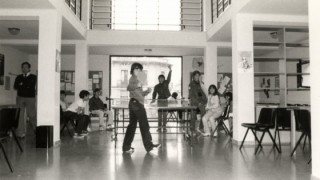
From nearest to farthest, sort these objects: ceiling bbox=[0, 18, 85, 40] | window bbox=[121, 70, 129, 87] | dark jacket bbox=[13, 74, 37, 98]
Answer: dark jacket bbox=[13, 74, 37, 98] < ceiling bbox=[0, 18, 85, 40] < window bbox=[121, 70, 129, 87]

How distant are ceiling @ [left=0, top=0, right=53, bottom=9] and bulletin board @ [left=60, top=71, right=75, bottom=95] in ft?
17.7

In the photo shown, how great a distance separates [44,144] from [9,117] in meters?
1.13

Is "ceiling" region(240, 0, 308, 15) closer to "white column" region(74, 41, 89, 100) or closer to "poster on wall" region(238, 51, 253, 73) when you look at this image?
"poster on wall" region(238, 51, 253, 73)

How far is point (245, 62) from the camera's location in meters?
5.67

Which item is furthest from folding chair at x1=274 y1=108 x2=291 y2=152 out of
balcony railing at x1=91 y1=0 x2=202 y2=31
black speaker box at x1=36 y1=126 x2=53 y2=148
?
balcony railing at x1=91 y1=0 x2=202 y2=31

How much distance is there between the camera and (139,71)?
477cm

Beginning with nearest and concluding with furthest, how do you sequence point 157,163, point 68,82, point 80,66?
point 157,163
point 80,66
point 68,82

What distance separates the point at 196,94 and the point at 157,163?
3357 mm

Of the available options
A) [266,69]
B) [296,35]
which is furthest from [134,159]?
[266,69]

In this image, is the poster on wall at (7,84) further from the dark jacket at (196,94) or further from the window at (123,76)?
the dark jacket at (196,94)

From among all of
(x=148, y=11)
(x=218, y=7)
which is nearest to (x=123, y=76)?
(x=148, y=11)

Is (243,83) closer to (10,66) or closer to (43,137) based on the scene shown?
(43,137)

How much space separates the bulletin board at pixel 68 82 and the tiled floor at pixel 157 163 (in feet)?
16.8

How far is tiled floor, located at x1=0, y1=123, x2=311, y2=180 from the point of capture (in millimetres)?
3350
